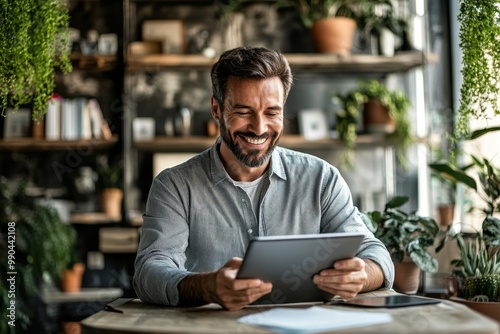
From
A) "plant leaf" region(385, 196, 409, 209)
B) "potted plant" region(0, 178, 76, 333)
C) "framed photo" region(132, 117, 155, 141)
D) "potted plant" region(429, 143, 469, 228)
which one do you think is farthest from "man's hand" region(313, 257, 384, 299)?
"framed photo" region(132, 117, 155, 141)

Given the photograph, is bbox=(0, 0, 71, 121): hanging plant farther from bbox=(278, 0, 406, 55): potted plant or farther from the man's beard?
bbox=(278, 0, 406, 55): potted plant

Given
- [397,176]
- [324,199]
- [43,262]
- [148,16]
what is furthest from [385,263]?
[148,16]

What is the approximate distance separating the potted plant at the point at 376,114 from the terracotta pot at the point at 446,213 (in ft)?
1.43

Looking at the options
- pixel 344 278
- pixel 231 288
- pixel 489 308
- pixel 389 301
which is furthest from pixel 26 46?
pixel 489 308

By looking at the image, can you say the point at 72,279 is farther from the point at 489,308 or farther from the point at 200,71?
the point at 489,308

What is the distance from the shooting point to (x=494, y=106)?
225cm

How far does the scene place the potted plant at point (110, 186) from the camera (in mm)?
4473

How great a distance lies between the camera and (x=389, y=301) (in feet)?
5.66

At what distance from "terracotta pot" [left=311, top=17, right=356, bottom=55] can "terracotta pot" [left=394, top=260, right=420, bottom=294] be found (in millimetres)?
2110

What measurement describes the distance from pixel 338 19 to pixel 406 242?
2136mm

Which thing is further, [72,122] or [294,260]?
[72,122]

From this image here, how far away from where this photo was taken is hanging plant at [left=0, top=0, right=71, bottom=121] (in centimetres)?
226

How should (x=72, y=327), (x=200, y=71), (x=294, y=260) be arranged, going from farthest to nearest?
(x=200, y=71) < (x=72, y=327) < (x=294, y=260)

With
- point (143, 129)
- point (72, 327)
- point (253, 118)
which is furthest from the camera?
point (143, 129)
